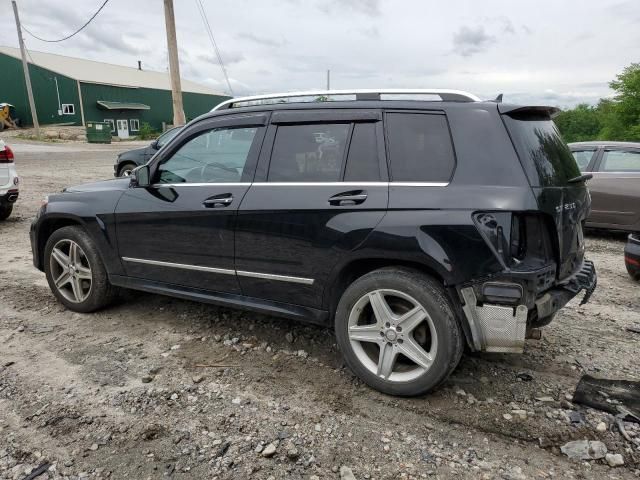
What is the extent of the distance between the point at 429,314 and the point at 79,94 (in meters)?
41.2

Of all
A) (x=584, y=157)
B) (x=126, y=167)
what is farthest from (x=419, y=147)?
(x=126, y=167)

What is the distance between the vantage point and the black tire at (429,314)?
272cm

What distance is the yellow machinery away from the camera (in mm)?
35213

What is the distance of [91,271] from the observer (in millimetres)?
4117

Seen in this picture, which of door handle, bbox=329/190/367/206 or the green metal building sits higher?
the green metal building

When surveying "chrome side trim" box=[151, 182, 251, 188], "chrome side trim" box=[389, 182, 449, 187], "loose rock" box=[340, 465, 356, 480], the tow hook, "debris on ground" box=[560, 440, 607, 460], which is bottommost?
"debris on ground" box=[560, 440, 607, 460]

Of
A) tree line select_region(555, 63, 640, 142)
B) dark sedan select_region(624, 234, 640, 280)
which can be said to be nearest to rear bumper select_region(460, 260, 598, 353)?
dark sedan select_region(624, 234, 640, 280)

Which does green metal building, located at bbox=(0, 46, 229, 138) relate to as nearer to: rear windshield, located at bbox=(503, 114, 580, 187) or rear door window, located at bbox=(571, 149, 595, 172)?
rear door window, located at bbox=(571, 149, 595, 172)

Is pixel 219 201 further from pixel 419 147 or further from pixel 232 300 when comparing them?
pixel 419 147

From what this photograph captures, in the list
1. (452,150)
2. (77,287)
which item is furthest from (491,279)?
(77,287)

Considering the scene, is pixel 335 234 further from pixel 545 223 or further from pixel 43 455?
pixel 43 455

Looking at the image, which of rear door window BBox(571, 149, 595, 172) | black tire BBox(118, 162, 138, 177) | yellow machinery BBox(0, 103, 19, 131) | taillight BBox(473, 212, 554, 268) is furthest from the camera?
yellow machinery BBox(0, 103, 19, 131)

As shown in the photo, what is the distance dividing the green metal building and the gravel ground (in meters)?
39.2

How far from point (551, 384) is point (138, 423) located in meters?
2.58
